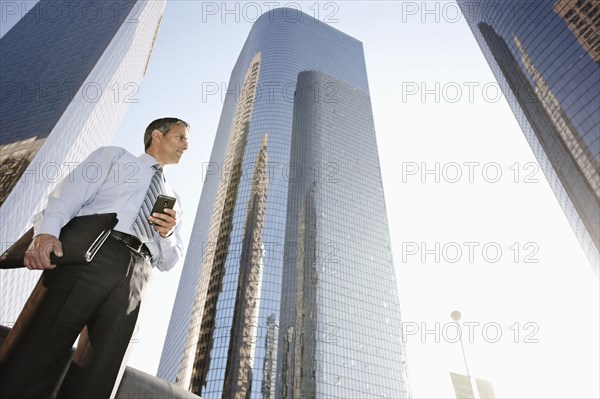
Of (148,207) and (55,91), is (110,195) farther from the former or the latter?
(55,91)

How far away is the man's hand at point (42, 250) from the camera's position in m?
1.82

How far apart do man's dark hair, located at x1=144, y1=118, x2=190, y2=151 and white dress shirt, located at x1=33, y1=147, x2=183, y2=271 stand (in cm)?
18

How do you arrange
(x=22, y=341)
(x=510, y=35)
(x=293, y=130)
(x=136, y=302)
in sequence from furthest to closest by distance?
(x=293, y=130) < (x=510, y=35) < (x=136, y=302) < (x=22, y=341)

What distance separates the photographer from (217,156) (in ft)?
398

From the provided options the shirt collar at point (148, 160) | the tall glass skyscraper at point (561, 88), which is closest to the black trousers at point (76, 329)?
the shirt collar at point (148, 160)

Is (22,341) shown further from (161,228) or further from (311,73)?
(311,73)

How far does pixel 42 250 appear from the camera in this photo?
5.97 ft

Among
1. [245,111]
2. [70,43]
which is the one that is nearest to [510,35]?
[245,111]

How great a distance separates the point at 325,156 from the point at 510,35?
53.5m

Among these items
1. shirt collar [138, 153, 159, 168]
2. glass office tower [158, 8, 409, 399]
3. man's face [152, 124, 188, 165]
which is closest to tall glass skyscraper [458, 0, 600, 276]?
glass office tower [158, 8, 409, 399]

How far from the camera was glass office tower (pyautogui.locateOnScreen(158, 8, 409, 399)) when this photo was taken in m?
74.7

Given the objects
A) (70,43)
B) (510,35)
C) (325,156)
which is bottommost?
(510,35)

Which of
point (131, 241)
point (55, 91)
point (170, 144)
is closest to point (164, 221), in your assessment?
point (131, 241)

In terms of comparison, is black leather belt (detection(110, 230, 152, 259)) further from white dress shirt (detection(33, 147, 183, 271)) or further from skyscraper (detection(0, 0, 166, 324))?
skyscraper (detection(0, 0, 166, 324))
